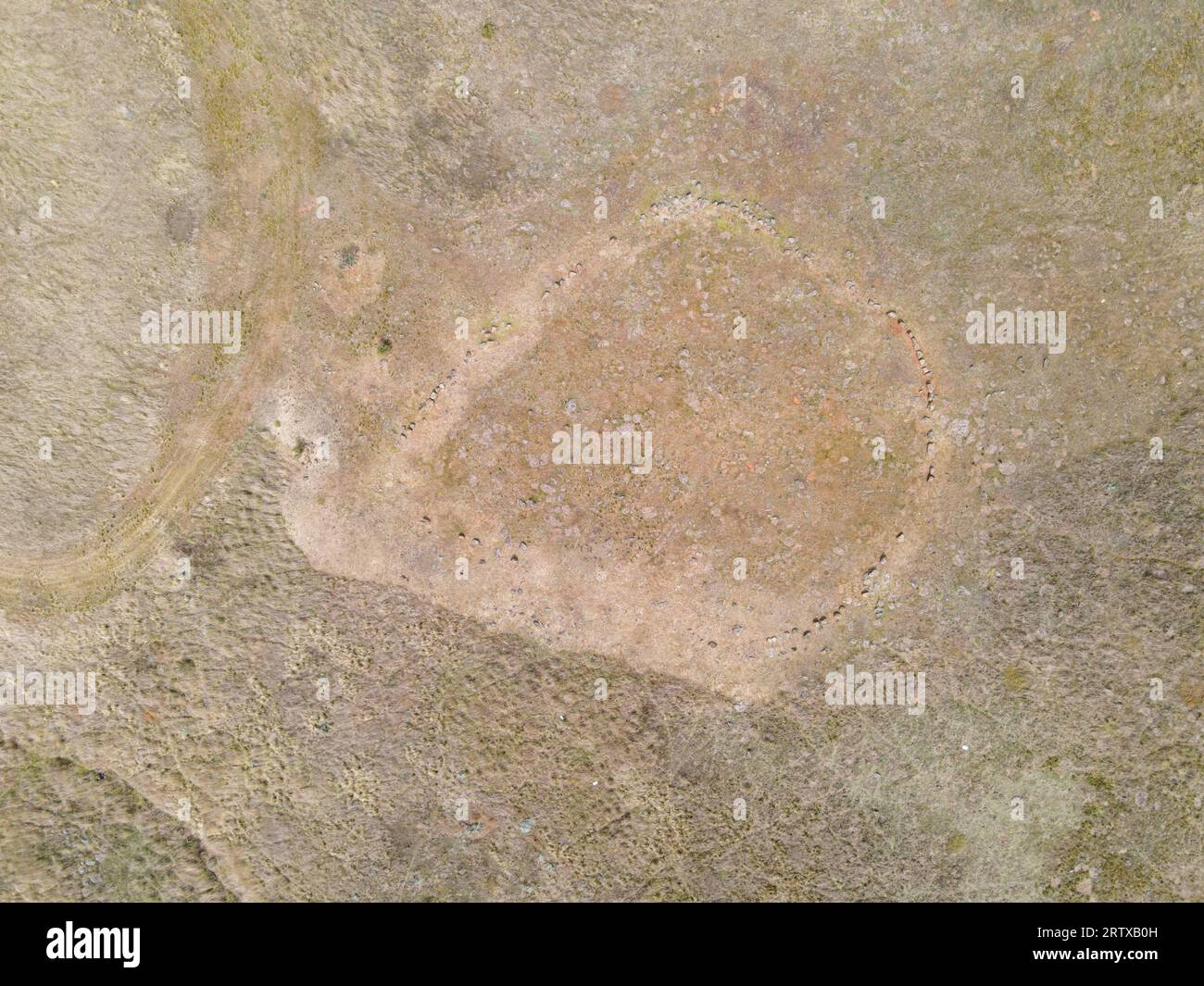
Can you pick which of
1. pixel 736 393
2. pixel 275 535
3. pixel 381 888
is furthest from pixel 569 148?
pixel 381 888

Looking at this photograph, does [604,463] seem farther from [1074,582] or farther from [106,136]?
[106,136]

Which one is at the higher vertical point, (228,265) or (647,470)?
(228,265)

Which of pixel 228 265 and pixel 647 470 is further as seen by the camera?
pixel 647 470

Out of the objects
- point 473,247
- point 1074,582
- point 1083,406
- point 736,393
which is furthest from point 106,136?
point 1074,582

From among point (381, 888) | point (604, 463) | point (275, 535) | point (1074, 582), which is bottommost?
point (381, 888)

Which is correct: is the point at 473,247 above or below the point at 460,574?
above

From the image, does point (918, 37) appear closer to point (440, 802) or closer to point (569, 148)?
point (569, 148)
